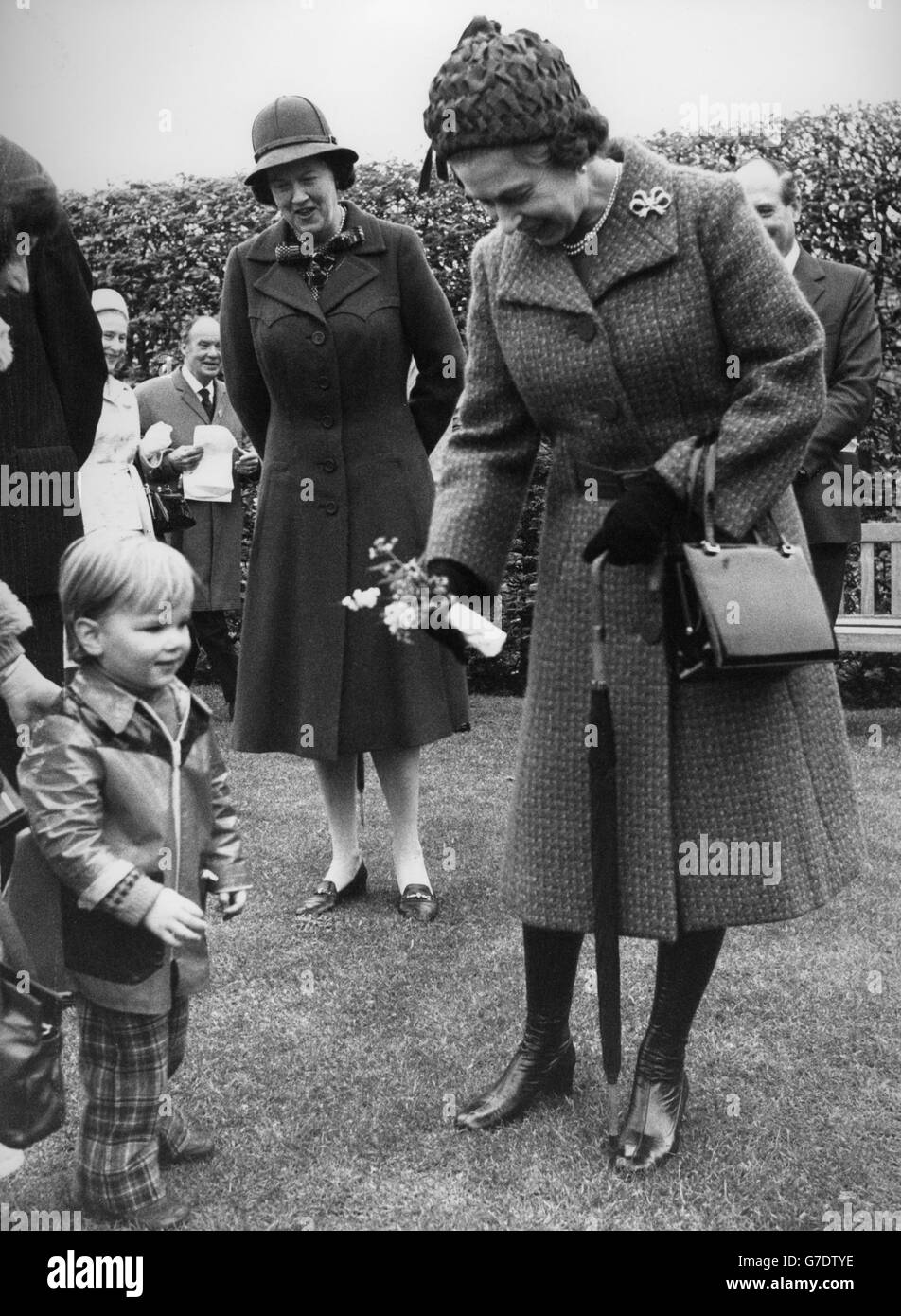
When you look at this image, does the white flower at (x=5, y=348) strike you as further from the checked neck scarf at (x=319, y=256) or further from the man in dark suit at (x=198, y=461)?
the checked neck scarf at (x=319, y=256)

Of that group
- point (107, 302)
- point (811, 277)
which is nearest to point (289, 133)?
point (107, 302)

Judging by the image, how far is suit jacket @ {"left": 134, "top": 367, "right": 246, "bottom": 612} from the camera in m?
2.66

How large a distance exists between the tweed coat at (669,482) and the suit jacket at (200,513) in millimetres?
455

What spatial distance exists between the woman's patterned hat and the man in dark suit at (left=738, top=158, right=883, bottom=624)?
7.67ft

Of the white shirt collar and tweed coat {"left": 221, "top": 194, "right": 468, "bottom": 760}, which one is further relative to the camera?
tweed coat {"left": 221, "top": 194, "right": 468, "bottom": 760}

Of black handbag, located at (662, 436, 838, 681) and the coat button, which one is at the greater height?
the coat button

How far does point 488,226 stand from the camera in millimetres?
5461

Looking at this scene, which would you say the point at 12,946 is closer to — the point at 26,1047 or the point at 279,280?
the point at 26,1047

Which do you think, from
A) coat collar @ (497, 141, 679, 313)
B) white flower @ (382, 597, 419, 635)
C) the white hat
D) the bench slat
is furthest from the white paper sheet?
the bench slat

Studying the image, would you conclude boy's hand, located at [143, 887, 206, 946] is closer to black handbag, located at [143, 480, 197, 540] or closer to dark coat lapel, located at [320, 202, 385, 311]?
black handbag, located at [143, 480, 197, 540]

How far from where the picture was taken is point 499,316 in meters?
2.66

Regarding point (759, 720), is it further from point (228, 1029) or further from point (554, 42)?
point (228, 1029)

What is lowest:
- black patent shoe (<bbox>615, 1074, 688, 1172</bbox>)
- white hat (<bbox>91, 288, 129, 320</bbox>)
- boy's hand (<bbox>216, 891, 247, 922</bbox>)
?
black patent shoe (<bbox>615, 1074, 688, 1172</bbox>)

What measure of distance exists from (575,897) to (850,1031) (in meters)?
1.08
